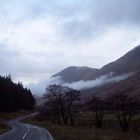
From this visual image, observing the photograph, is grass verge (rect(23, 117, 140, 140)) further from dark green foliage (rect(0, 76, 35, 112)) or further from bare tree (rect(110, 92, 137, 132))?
dark green foliage (rect(0, 76, 35, 112))

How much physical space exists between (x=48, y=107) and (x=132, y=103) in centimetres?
2341

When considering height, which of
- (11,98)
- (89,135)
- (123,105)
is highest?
(11,98)

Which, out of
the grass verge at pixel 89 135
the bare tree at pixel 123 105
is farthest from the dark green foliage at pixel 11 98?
the grass verge at pixel 89 135

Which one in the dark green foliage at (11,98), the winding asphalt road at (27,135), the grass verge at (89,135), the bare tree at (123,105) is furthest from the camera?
the dark green foliage at (11,98)

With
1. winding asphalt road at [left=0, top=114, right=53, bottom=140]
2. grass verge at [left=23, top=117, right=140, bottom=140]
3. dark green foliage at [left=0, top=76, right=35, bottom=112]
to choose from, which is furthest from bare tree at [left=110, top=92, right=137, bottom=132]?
dark green foliage at [left=0, top=76, right=35, bottom=112]

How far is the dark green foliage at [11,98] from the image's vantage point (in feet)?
375

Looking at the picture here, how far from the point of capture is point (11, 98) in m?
124

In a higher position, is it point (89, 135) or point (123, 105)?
point (123, 105)

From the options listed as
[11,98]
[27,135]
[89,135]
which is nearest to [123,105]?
[27,135]

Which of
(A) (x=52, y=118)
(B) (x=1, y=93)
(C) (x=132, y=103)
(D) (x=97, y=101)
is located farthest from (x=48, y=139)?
(B) (x=1, y=93)

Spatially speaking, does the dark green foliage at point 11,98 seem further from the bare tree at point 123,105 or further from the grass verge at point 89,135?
the grass verge at point 89,135

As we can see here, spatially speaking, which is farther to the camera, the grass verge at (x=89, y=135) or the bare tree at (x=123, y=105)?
the bare tree at (x=123, y=105)

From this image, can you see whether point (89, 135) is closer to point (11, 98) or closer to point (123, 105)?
point (123, 105)

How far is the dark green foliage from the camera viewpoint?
114188 millimetres
